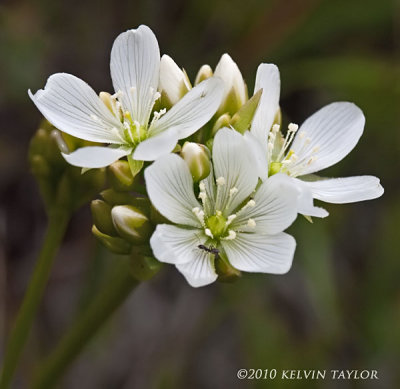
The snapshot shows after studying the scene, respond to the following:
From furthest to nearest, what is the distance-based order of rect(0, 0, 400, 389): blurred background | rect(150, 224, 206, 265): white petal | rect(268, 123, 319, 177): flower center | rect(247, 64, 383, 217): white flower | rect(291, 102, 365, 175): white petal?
rect(0, 0, 400, 389): blurred background < rect(291, 102, 365, 175): white petal < rect(268, 123, 319, 177): flower center < rect(247, 64, 383, 217): white flower < rect(150, 224, 206, 265): white petal

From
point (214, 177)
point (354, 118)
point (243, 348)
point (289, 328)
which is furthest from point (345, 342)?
point (214, 177)

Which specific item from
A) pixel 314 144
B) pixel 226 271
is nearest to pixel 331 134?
pixel 314 144

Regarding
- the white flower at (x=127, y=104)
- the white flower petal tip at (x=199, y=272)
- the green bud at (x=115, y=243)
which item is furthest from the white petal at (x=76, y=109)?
the white flower petal tip at (x=199, y=272)

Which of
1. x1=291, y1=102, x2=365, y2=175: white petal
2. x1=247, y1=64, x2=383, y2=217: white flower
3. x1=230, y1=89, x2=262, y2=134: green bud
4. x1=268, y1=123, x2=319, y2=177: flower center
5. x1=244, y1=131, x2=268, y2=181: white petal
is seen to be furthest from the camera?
x1=291, y1=102, x2=365, y2=175: white petal

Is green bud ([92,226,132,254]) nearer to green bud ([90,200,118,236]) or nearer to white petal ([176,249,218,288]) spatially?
green bud ([90,200,118,236])

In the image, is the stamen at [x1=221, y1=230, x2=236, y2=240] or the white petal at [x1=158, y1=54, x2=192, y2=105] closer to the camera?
the stamen at [x1=221, y1=230, x2=236, y2=240]

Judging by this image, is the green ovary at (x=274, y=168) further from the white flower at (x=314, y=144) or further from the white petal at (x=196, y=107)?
the white petal at (x=196, y=107)

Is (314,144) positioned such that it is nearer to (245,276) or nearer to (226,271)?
(226,271)

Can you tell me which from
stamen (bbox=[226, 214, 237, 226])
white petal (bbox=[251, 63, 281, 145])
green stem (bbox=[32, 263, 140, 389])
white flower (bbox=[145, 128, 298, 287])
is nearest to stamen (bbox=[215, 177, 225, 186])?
white flower (bbox=[145, 128, 298, 287])

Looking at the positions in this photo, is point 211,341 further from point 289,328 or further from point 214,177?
point 214,177
